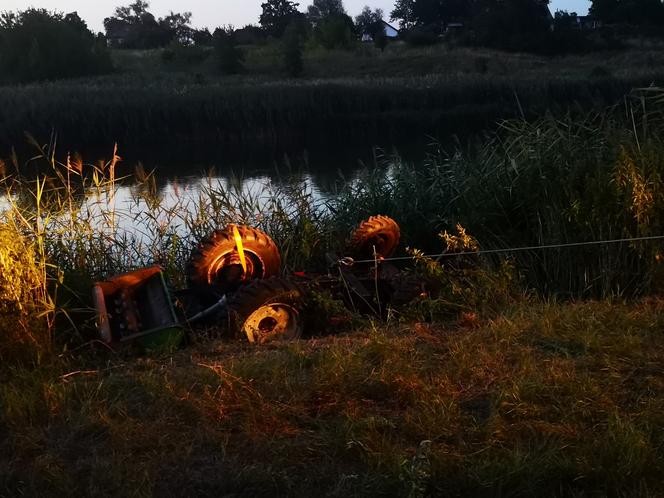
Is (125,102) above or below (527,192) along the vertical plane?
above

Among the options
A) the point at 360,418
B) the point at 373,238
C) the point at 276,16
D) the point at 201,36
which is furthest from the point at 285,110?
the point at 276,16

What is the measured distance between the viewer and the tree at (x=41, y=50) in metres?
43.0

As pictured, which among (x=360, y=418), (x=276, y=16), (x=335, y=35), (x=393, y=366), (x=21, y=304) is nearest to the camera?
(x=360, y=418)

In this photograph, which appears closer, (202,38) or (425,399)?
(425,399)

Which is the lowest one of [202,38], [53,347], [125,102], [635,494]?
[635,494]

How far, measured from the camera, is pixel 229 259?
5602mm

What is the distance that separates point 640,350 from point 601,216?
2134 millimetres

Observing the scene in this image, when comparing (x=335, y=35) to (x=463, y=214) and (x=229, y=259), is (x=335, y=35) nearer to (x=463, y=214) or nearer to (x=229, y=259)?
(x=463, y=214)

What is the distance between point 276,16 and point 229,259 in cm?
7099

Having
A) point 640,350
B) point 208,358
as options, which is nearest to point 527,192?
point 640,350

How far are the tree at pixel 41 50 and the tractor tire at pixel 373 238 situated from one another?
130 ft

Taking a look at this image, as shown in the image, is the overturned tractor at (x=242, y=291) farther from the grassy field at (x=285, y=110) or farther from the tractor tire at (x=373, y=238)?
the grassy field at (x=285, y=110)

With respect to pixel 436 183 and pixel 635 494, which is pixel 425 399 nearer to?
pixel 635 494

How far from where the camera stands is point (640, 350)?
3842mm
